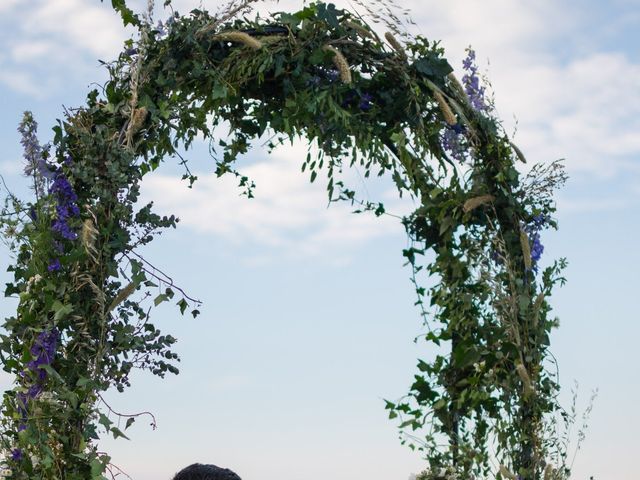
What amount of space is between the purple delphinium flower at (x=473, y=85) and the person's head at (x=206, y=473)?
2359mm

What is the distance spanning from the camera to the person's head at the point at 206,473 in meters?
4.47

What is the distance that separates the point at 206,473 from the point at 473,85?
2.54m

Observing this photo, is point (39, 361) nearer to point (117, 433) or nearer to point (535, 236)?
point (117, 433)

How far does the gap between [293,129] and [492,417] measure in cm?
181

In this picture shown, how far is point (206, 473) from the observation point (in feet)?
14.7

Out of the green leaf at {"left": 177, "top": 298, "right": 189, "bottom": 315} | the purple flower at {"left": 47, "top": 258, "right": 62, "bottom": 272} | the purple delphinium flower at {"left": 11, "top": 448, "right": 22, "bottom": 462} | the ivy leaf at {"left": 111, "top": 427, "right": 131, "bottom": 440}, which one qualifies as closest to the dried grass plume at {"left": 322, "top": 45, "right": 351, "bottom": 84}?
the green leaf at {"left": 177, "top": 298, "right": 189, "bottom": 315}

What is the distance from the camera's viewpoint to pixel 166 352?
3945mm

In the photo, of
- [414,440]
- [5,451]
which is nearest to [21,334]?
[5,451]

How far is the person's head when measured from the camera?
4.47 metres

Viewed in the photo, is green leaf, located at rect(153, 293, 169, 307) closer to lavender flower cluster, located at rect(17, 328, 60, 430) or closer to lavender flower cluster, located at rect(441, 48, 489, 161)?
lavender flower cluster, located at rect(17, 328, 60, 430)

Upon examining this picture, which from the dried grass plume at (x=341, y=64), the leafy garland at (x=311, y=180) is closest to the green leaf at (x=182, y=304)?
the leafy garland at (x=311, y=180)

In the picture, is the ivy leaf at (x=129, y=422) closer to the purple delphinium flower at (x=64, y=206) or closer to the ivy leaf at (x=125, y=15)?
the purple delphinium flower at (x=64, y=206)

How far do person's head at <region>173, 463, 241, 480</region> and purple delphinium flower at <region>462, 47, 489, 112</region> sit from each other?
2.36 meters

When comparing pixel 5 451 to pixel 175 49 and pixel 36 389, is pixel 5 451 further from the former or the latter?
pixel 175 49
